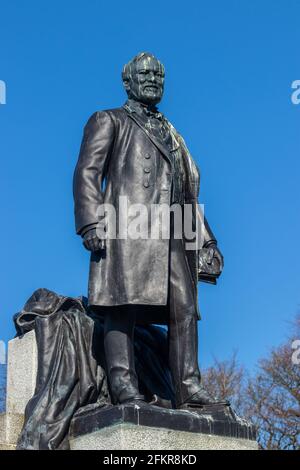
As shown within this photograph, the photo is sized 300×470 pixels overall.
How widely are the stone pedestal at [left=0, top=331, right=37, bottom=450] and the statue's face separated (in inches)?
104

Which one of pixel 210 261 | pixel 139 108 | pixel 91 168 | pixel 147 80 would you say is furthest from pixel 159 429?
pixel 147 80

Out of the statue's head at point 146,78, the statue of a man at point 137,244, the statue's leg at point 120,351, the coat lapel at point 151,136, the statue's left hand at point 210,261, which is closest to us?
the statue's leg at point 120,351

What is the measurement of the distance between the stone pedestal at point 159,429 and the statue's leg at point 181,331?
36cm

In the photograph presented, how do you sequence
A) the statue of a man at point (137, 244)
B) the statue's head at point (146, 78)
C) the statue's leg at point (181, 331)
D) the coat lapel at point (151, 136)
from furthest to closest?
the statue's head at point (146, 78) < the coat lapel at point (151, 136) < the statue's leg at point (181, 331) < the statue of a man at point (137, 244)

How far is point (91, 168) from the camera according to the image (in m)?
10.8

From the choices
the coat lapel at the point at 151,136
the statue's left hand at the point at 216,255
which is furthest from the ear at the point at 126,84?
the statue's left hand at the point at 216,255

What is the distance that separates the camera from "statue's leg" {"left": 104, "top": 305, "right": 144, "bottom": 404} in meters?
10.4

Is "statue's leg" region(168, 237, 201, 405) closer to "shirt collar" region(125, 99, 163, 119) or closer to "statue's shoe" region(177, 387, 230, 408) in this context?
"statue's shoe" region(177, 387, 230, 408)

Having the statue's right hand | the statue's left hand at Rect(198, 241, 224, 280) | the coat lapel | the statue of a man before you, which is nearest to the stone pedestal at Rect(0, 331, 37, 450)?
the statue of a man

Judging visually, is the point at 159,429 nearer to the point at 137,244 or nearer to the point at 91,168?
the point at 137,244

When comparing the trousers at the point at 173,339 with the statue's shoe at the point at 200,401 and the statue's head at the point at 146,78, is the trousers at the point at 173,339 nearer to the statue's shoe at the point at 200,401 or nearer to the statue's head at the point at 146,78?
the statue's shoe at the point at 200,401

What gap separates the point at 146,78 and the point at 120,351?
2774 millimetres

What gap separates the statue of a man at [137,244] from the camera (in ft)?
34.4
